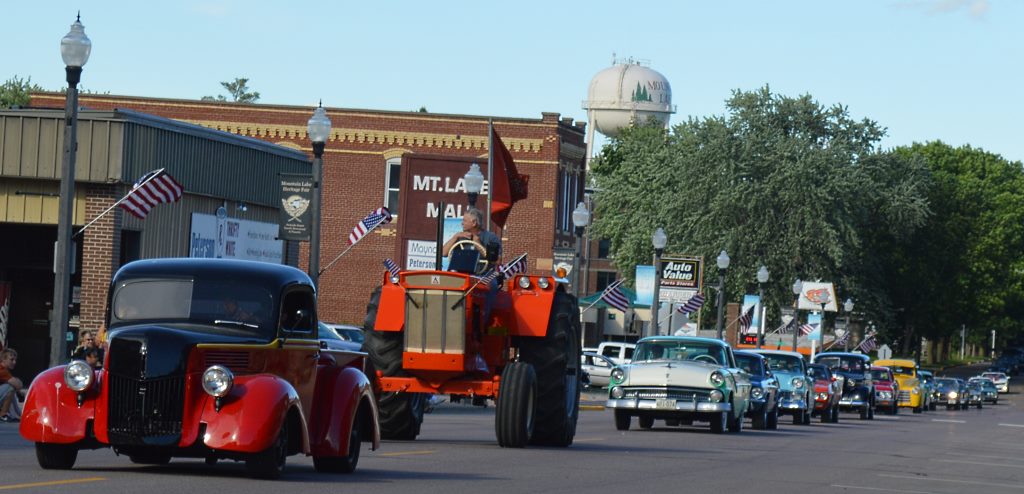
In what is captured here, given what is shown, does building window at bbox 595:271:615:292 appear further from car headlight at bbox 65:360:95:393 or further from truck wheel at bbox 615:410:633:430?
car headlight at bbox 65:360:95:393

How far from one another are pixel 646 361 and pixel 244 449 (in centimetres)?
1588

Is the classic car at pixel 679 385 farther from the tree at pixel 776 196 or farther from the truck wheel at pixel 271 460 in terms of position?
the tree at pixel 776 196

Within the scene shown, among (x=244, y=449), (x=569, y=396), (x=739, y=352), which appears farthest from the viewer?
(x=739, y=352)

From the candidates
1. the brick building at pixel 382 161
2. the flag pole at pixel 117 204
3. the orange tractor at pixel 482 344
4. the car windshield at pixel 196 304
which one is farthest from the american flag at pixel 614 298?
the car windshield at pixel 196 304

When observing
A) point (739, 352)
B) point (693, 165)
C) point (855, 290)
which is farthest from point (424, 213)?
point (739, 352)

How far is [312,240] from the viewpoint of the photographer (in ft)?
94.2

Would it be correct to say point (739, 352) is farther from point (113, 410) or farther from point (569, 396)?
point (113, 410)

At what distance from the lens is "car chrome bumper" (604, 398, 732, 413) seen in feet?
89.4

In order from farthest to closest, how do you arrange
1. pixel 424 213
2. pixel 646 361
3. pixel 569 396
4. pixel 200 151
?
pixel 424 213, pixel 200 151, pixel 646 361, pixel 569 396

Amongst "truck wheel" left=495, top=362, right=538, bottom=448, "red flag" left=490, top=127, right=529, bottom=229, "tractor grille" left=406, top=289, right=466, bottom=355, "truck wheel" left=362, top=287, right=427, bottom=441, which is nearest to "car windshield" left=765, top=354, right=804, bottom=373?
"red flag" left=490, top=127, right=529, bottom=229

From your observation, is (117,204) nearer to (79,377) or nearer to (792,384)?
(792,384)

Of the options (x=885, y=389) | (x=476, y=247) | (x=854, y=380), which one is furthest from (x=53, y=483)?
(x=885, y=389)

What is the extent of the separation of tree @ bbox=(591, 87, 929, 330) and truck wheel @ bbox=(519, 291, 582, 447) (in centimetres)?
5278

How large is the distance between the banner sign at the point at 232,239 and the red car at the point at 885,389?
780 inches
